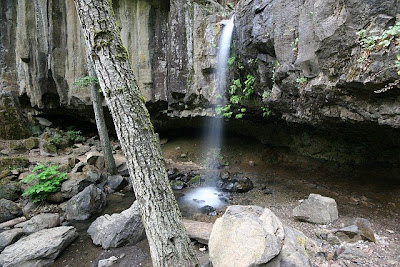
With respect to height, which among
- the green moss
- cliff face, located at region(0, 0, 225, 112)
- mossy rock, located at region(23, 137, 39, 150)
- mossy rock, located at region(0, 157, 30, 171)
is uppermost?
cliff face, located at region(0, 0, 225, 112)

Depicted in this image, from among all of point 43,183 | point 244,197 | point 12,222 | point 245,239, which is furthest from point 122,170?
point 245,239

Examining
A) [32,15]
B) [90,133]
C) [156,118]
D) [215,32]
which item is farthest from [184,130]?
[32,15]

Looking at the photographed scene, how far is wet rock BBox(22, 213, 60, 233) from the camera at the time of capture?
5.27 meters

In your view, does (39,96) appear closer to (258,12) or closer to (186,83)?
(186,83)

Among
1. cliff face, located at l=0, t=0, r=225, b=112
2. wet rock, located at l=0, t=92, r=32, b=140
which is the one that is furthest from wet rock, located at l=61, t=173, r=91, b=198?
wet rock, located at l=0, t=92, r=32, b=140

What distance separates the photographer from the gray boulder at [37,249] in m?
4.10

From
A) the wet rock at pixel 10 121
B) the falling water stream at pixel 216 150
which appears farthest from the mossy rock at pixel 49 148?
the falling water stream at pixel 216 150

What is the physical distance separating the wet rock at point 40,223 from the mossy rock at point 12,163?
179 inches

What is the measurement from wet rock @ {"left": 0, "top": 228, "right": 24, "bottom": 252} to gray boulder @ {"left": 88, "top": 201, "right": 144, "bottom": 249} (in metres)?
1.54

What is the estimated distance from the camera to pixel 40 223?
213 inches

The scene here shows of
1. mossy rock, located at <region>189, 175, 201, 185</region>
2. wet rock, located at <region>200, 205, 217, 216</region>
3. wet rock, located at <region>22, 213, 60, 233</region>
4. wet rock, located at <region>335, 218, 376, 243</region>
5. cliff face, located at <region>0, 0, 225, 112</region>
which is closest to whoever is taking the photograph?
wet rock, located at <region>335, 218, 376, 243</region>

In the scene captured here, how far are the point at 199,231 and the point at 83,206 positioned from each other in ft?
11.9

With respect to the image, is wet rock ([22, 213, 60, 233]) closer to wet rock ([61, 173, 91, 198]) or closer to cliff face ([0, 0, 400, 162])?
wet rock ([61, 173, 91, 198])

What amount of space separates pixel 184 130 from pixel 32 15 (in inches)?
463
